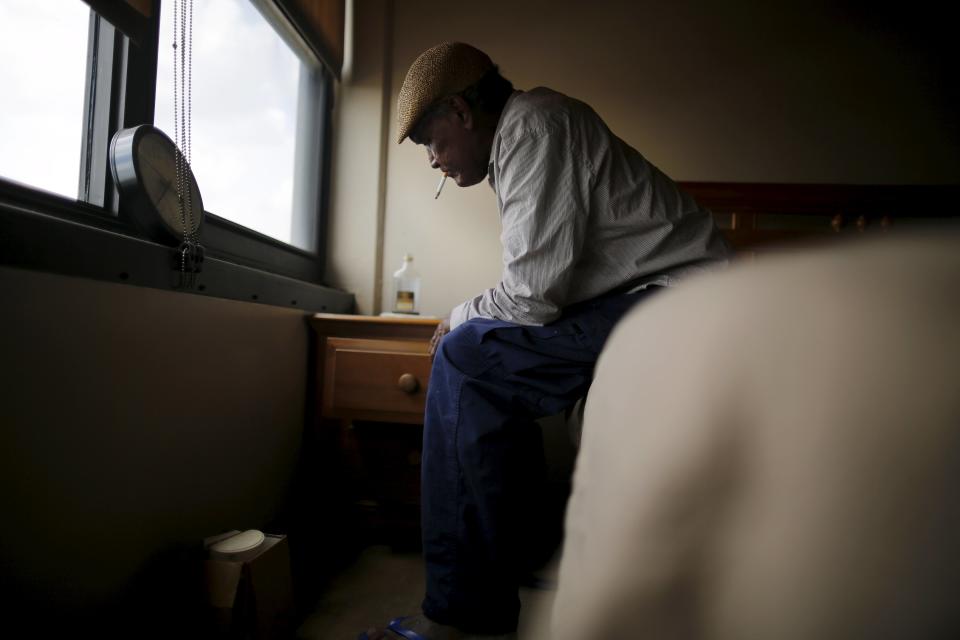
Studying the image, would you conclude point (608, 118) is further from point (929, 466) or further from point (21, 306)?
point (929, 466)

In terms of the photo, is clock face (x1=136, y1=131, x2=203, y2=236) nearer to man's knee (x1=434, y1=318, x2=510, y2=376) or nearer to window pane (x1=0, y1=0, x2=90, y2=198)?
window pane (x1=0, y1=0, x2=90, y2=198)

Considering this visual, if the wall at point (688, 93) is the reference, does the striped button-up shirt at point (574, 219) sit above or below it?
below

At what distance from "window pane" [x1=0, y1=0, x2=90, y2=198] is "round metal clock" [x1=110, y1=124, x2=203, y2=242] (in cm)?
9

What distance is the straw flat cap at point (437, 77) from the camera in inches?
45.2

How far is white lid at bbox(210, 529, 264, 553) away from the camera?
90cm

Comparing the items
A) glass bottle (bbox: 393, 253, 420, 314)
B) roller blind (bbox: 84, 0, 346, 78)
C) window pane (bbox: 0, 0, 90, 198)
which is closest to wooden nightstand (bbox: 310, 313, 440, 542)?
glass bottle (bbox: 393, 253, 420, 314)

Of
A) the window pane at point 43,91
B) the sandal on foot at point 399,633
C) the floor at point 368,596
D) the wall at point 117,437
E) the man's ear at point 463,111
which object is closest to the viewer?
the wall at point 117,437

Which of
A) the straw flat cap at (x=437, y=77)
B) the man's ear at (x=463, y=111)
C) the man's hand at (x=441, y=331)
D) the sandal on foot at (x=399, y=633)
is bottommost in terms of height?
the sandal on foot at (x=399, y=633)

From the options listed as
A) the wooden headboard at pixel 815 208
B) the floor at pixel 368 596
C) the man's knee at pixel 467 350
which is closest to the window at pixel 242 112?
the man's knee at pixel 467 350

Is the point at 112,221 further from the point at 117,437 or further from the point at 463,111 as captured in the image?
the point at 463,111

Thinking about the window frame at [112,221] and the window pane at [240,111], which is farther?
the window pane at [240,111]

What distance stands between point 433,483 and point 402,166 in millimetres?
1280

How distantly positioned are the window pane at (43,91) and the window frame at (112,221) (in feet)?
0.08

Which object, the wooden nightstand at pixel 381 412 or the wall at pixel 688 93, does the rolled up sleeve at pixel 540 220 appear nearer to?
the wooden nightstand at pixel 381 412
